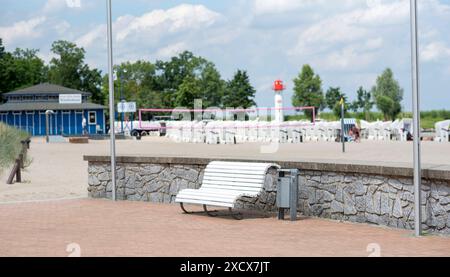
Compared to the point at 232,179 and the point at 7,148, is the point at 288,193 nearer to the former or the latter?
the point at 232,179

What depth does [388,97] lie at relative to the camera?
86.4 m

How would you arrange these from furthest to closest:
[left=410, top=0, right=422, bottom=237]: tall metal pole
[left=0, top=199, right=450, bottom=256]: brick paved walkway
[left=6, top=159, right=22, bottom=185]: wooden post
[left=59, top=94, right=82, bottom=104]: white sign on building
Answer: [left=59, top=94, right=82, bottom=104]: white sign on building, [left=6, top=159, right=22, bottom=185]: wooden post, [left=410, top=0, right=422, bottom=237]: tall metal pole, [left=0, top=199, right=450, bottom=256]: brick paved walkway

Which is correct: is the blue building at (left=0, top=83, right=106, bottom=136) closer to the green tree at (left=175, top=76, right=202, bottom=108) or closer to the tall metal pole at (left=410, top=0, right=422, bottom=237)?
the green tree at (left=175, top=76, right=202, bottom=108)

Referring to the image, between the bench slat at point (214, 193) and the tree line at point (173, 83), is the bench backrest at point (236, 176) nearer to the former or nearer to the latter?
the bench slat at point (214, 193)

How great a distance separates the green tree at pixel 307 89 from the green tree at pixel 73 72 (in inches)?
899

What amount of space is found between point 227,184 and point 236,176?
22 centimetres

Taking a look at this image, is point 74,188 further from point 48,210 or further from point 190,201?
point 190,201

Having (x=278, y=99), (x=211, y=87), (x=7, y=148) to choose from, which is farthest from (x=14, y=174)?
(x=211, y=87)

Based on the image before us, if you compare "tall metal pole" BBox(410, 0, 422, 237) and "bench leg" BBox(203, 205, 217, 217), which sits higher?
"tall metal pole" BBox(410, 0, 422, 237)

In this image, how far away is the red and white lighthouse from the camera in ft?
165

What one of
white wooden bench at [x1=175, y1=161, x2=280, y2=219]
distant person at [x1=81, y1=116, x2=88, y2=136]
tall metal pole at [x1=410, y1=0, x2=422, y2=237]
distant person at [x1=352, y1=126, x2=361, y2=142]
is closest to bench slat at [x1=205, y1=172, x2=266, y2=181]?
Answer: white wooden bench at [x1=175, y1=161, x2=280, y2=219]

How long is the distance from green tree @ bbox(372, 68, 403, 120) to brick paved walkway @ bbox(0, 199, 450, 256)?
7305cm
